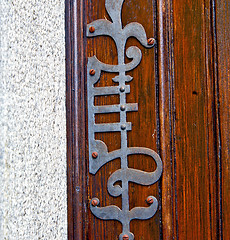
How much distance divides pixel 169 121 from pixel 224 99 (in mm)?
147

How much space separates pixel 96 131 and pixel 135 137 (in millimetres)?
101

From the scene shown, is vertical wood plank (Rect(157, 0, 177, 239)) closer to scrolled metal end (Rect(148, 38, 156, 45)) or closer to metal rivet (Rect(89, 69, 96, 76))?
scrolled metal end (Rect(148, 38, 156, 45))

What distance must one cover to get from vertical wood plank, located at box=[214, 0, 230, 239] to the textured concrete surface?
0.39 m

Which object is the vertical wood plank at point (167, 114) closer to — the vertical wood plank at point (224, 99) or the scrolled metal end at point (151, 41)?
the scrolled metal end at point (151, 41)

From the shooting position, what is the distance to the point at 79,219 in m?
0.77

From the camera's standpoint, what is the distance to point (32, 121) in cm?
68

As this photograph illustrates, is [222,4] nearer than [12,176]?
No

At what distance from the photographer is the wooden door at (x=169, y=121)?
742 millimetres

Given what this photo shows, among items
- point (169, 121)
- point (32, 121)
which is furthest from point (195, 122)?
point (32, 121)

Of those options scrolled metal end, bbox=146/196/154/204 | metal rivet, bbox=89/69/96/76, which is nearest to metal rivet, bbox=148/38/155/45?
metal rivet, bbox=89/69/96/76

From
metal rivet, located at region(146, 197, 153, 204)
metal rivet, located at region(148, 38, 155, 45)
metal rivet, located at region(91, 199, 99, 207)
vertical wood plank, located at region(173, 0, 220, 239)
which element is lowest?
metal rivet, located at region(91, 199, 99, 207)

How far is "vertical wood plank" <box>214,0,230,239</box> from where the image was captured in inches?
29.0

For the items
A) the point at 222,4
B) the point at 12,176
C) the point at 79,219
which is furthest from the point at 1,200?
the point at 222,4

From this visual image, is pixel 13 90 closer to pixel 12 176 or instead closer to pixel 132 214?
pixel 12 176
